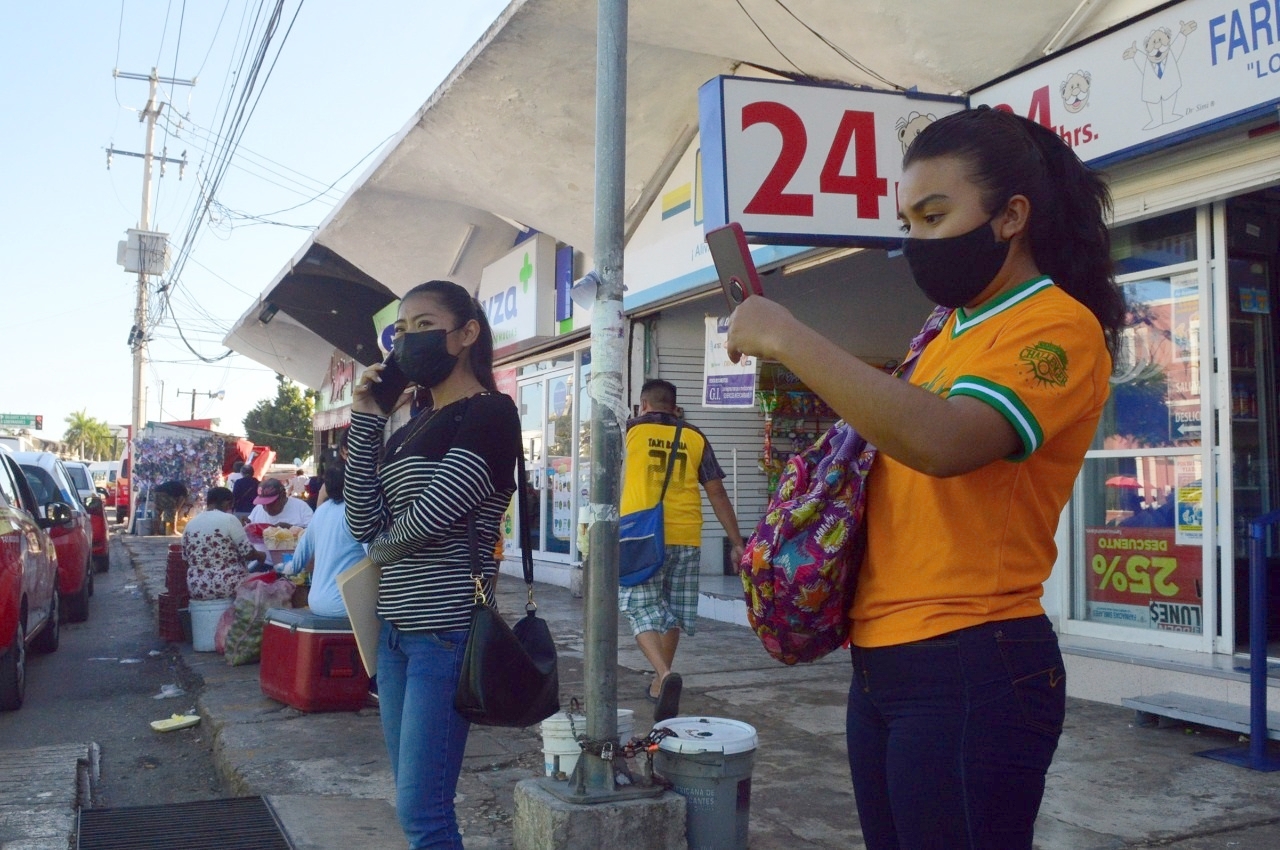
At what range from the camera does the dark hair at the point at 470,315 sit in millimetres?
3164

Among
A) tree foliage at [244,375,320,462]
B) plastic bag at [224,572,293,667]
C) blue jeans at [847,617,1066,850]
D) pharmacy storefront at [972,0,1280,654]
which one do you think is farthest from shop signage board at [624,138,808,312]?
tree foliage at [244,375,320,462]

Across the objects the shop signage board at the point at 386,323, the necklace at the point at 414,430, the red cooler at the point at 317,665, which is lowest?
the red cooler at the point at 317,665

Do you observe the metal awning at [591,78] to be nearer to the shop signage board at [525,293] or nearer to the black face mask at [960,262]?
the shop signage board at [525,293]

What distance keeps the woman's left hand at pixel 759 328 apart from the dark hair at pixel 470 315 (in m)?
1.65

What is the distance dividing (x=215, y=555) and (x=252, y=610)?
870 millimetres

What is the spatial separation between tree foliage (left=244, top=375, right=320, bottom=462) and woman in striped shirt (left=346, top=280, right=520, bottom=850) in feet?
226

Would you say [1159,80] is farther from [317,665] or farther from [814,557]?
[317,665]

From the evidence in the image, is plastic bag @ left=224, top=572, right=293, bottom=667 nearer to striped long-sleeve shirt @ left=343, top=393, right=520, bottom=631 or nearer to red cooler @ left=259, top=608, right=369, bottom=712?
red cooler @ left=259, top=608, right=369, bottom=712

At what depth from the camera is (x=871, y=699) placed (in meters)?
1.67

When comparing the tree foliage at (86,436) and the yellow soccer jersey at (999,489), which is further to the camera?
the tree foliage at (86,436)

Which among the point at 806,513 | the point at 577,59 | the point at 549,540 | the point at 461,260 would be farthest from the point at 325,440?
the point at 806,513

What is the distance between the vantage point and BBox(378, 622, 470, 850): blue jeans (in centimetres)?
275

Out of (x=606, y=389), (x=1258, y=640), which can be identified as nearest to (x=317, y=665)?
(x=606, y=389)

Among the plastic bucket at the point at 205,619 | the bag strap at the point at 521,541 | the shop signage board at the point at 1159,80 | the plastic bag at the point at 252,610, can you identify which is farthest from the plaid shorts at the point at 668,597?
the plastic bucket at the point at 205,619
